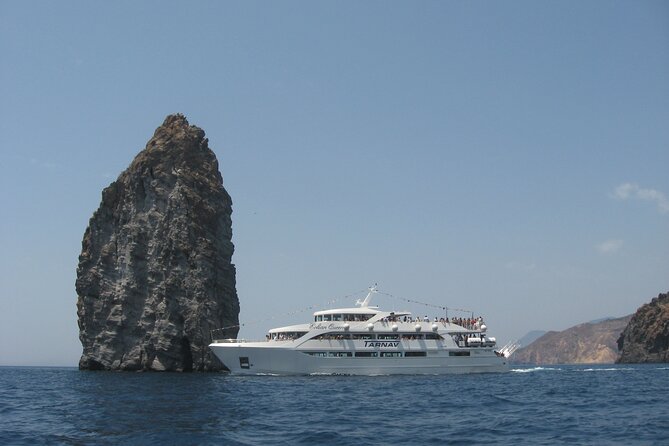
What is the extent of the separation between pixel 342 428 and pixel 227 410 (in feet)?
21.5

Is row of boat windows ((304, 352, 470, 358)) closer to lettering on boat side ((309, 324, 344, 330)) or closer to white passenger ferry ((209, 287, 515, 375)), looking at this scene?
white passenger ferry ((209, 287, 515, 375))

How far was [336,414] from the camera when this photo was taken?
26.1 m

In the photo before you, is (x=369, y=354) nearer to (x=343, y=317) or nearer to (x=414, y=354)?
(x=343, y=317)

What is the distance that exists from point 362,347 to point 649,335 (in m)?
88.2

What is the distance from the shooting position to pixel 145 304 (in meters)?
62.3

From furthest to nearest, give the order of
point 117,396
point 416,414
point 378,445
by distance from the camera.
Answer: point 117,396, point 416,414, point 378,445

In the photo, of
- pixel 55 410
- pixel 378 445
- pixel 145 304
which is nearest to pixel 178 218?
pixel 145 304

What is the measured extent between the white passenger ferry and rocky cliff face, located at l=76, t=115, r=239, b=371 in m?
8.56

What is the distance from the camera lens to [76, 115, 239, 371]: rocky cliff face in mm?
→ 60781

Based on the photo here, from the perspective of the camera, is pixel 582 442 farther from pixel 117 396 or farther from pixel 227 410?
pixel 117 396

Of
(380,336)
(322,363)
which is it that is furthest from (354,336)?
(322,363)

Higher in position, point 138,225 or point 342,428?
point 138,225

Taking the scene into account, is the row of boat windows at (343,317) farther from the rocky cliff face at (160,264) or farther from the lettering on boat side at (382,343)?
the rocky cliff face at (160,264)

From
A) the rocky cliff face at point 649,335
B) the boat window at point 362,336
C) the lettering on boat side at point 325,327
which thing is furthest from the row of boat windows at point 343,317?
the rocky cliff face at point 649,335
